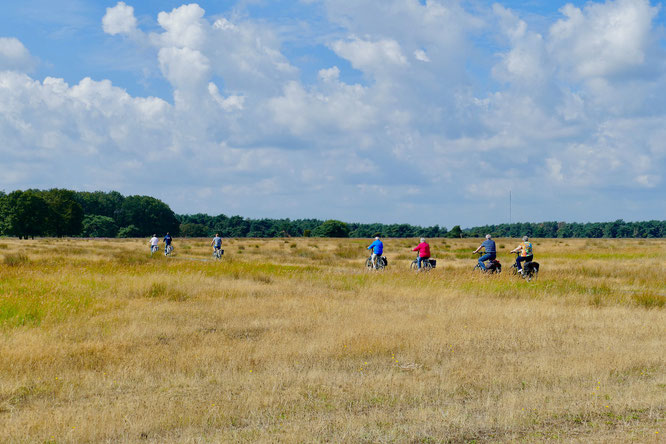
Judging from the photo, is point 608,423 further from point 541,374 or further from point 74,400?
point 74,400

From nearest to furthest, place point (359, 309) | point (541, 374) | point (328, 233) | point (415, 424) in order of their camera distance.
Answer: point (415, 424) < point (541, 374) < point (359, 309) < point (328, 233)

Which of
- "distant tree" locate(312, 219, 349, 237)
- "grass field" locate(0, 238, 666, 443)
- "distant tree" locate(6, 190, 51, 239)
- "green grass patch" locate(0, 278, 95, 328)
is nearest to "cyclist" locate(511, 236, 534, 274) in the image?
"grass field" locate(0, 238, 666, 443)

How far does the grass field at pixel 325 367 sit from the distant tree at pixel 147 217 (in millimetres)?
127874

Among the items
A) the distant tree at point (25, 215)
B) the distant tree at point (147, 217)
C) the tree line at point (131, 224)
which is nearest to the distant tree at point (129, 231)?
the tree line at point (131, 224)

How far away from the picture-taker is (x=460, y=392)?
7.23 m

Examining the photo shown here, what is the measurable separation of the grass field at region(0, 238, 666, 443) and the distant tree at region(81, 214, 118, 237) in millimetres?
119122

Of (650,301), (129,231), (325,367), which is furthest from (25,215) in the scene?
(325,367)

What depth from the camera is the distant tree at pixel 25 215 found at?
317 feet

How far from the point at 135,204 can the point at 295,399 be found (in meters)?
143

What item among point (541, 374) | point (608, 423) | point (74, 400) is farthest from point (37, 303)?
point (608, 423)

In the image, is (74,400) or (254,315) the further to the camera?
(254,315)

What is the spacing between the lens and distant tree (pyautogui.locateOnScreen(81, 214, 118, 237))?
12575cm

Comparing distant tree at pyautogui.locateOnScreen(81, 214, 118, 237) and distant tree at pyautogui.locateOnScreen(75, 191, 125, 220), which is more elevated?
distant tree at pyautogui.locateOnScreen(75, 191, 125, 220)

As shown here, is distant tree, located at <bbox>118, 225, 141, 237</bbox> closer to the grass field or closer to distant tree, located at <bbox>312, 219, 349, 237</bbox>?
distant tree, located at <bbox>312, 219, 349, 237</bbox>
